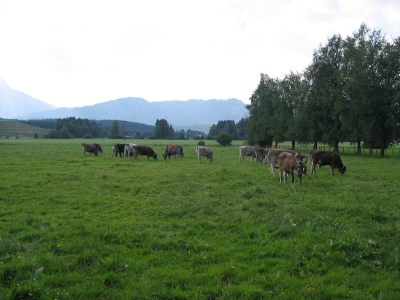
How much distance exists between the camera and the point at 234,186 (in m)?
14.7

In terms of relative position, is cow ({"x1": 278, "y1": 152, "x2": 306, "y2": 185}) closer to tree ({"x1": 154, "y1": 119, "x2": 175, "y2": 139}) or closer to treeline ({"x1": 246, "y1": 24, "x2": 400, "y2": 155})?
treeline ({"x1": 246, "y1": 24, "x2": 400, "y2": 155})

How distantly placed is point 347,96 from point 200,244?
40907mm

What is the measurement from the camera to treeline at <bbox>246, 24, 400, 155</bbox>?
36.2 meters

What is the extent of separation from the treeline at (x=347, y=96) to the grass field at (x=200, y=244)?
27490mm

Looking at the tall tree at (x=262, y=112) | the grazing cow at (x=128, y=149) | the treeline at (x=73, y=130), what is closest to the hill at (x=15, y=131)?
the treeline at (x=73, y=130)

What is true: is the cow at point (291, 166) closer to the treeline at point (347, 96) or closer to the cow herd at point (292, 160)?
the cow herd at point (292, 160)

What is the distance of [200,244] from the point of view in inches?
288

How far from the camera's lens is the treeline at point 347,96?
36.2 m

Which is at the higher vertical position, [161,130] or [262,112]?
[262,112]

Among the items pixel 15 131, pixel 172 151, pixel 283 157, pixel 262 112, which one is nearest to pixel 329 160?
pixel 283 157

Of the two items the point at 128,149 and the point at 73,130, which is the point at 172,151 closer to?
the point at 128,149

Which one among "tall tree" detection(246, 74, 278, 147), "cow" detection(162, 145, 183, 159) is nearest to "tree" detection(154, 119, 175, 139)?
"tall tree" detection(246, 74, 278, 147)

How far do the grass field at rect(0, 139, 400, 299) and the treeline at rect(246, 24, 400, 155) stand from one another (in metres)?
27.5

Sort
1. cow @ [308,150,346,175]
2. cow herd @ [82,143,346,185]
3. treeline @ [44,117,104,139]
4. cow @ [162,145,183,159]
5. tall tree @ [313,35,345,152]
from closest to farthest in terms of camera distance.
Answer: cow herd @ [82,143,346,185] → cow @ [308,150,346,175] → cow @ [162,145,183,159] → tall tree @ [313,35,345,152] → treeline @ [44,117,104,139]
